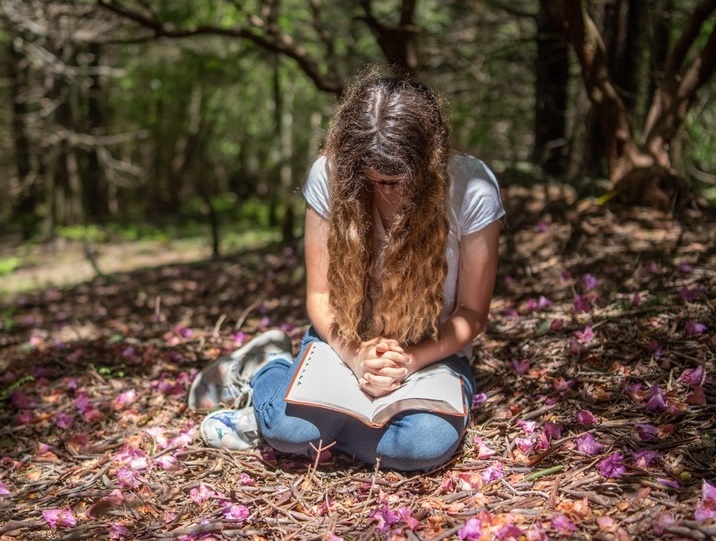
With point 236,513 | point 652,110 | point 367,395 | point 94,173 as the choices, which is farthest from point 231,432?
point 94,173

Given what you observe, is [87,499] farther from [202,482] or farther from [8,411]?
[8,411]

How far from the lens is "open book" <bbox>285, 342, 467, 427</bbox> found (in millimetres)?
2305

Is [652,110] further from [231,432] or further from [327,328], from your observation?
[231,432]

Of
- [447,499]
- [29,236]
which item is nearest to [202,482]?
[447,499]

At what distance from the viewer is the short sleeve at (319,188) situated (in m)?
2.52

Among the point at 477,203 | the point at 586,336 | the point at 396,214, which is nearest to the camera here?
the point at 396,214

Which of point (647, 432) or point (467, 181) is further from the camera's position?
point (467, 181)

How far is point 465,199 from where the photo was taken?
8.00 feet

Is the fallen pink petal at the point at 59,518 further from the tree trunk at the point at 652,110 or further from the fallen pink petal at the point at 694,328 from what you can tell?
the tree trunk at the point at 652,110

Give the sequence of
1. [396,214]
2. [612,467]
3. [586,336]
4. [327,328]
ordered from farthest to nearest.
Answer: [586,336] → [327,328] → [396,214] → [612,467]

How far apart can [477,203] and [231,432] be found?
4.32 feet

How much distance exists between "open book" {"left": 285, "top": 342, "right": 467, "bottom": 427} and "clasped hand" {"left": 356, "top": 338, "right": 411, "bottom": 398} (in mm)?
39

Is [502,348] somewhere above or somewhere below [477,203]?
below

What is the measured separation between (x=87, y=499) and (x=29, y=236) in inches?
458
